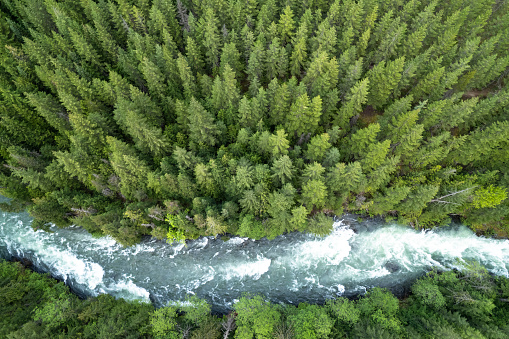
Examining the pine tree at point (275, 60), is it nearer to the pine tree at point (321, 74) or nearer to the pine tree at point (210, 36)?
the pine tree at point (321, 74)

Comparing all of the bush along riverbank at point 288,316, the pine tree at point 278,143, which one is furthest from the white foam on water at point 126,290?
the pine tree at point 278,143

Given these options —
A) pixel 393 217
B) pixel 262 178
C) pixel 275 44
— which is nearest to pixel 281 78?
pixel 275 44

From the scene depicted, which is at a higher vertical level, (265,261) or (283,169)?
(283,169)

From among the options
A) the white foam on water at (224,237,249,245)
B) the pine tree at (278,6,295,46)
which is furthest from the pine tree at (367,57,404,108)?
the white foam on water at (224,237,249,245)

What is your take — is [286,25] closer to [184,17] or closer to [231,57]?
[231,57]

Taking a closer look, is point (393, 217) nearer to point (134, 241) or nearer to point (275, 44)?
point (275, 44)

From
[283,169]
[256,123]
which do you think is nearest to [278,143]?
[283,169]
